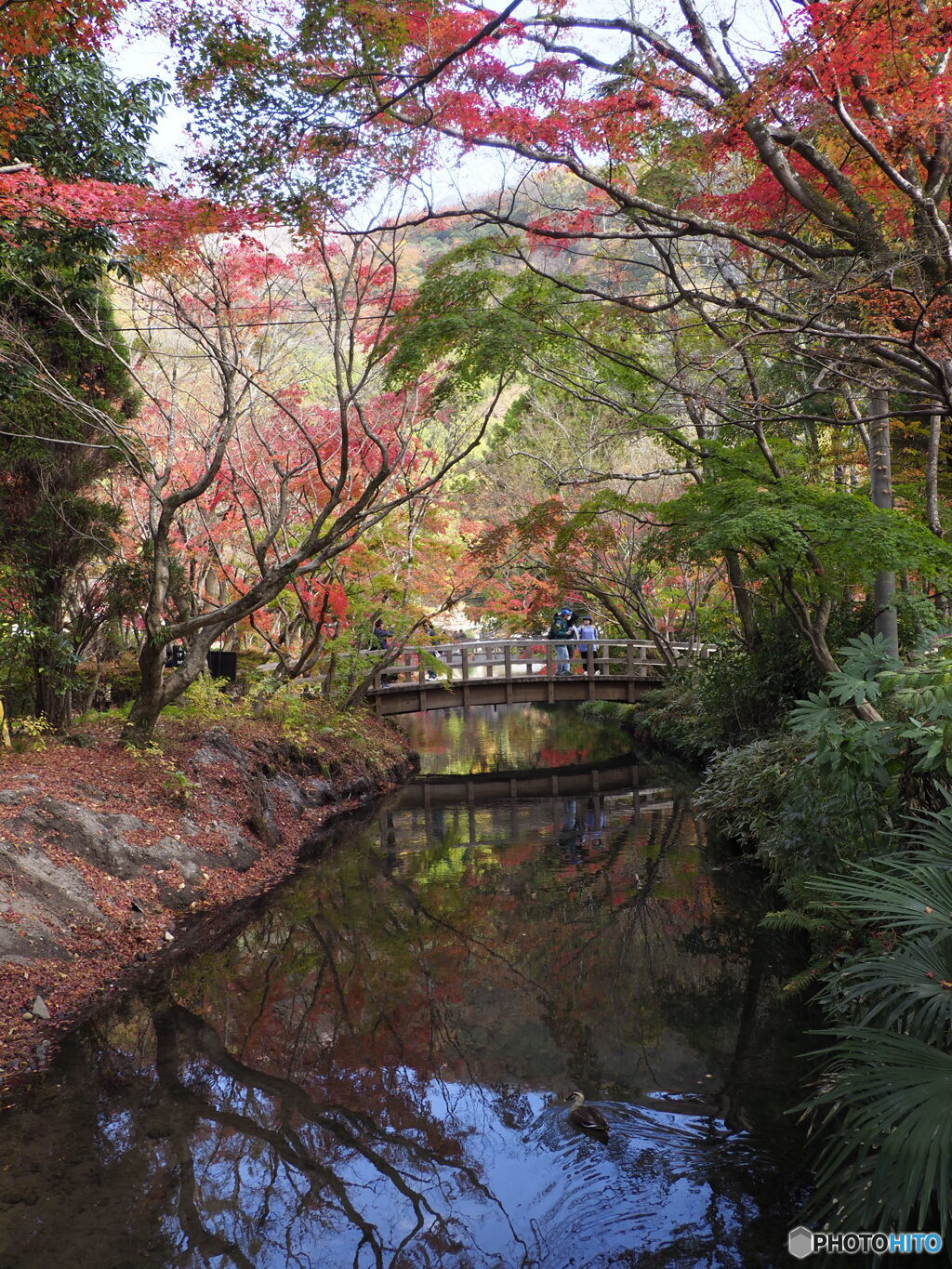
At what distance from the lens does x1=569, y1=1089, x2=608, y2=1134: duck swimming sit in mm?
4383

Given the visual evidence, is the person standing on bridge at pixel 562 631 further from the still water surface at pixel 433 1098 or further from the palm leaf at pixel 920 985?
the palm leaf at pixel 920 985

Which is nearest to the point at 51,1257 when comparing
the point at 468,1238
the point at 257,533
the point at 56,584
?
the point at 468,1238

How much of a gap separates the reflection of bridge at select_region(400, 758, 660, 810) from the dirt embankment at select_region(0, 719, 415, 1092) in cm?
313

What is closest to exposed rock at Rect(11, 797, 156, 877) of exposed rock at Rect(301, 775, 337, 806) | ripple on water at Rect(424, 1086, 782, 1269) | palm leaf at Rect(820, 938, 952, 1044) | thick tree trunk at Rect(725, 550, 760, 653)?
ripple on water at Rect(424, 1086, 782, 1269)

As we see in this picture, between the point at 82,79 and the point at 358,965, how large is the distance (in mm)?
7768

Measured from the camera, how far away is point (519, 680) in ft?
61.4

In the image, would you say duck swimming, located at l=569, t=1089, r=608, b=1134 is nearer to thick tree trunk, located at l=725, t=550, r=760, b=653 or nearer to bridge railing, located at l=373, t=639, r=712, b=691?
thick tree trunk, located at l=725, t=550, r=760, b=653

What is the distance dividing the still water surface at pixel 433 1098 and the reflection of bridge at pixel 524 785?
5365 mm

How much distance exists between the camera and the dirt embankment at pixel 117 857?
5.55 metres

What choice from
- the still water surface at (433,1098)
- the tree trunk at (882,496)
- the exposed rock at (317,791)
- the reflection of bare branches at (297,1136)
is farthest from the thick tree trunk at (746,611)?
the reflection of bare branches at (297,1136)

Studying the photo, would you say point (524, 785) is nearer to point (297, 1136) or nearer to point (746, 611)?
point (746, 611)

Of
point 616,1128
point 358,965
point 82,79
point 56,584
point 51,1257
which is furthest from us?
point 56,584

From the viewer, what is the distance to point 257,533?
44.1ft

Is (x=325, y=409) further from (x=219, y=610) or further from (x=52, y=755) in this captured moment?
(x=52, y=755)
